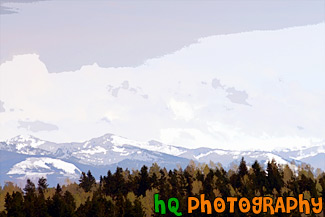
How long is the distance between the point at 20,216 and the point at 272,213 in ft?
276

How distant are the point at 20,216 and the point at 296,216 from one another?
91436 mm

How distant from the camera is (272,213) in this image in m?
199

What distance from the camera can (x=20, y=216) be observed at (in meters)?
200

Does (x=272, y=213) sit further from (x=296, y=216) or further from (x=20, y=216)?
(x=20, y=216)

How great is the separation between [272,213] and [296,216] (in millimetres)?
8081

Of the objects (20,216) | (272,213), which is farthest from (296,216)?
(20,216)

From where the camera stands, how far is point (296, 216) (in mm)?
195125
